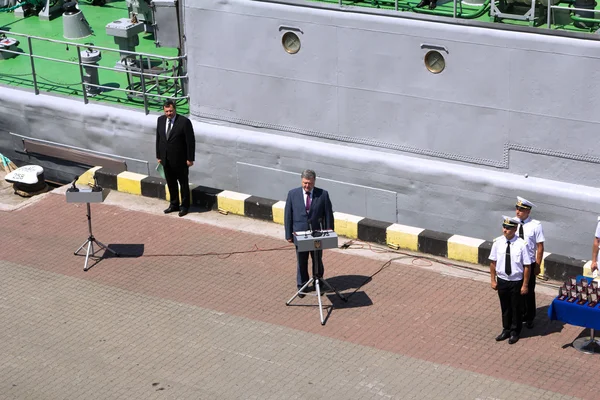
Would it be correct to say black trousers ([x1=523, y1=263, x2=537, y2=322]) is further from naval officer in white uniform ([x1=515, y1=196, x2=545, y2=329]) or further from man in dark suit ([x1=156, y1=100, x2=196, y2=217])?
man in dark suit ([x1=156, y1=100, x2=196, y2=217])

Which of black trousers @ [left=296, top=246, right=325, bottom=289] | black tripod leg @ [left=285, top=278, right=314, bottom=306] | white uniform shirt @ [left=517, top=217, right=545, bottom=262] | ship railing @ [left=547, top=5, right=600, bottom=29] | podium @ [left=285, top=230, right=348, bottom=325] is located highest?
ship railing @ [left=547, top=5, right=600, bottom=29]

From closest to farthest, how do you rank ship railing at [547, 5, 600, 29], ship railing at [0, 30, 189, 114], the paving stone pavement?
the paving stone pavement
ship railing at [547, 5, 600, 29]
ship railing at [0, 30, 189, 114]

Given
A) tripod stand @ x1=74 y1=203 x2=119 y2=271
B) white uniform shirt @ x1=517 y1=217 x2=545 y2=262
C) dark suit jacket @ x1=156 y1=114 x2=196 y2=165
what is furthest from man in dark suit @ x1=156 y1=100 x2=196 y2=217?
white uniform shirt @ x1=517 y1=217 x2=545 y2=262

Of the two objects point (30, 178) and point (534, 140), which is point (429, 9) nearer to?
point (534, 140)

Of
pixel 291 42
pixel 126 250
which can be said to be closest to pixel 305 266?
pixel 126 250

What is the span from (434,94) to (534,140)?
1.30 m

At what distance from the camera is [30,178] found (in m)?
14.6

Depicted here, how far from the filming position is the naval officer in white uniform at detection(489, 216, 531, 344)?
9.71 metres

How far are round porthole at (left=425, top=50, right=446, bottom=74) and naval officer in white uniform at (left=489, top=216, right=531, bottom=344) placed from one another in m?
2.70

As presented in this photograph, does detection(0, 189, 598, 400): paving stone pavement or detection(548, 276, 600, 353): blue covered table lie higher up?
detection(548, 276, 600, 353): blue covered table

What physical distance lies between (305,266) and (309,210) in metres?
0.67

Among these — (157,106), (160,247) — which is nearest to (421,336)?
(160,247)

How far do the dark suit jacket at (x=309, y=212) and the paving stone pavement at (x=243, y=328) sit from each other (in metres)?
0.90

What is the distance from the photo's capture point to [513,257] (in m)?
9.73
